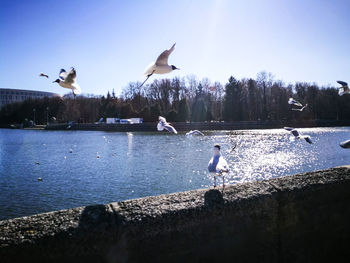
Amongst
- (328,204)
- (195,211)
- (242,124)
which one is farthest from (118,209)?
(242,124)

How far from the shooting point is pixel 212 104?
85438 mm

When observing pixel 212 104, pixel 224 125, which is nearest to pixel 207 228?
pixel 224 125

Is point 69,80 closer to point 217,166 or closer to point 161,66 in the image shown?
point 161,66

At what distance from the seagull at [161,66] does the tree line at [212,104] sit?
167 feet

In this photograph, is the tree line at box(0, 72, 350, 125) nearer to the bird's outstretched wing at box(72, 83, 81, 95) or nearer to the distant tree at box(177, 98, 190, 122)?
the distant tree at box(177, 98, 190, 122)

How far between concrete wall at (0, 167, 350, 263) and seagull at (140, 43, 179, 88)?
172 centimetres

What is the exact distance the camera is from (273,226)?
241cm

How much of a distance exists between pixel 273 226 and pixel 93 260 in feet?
4.93

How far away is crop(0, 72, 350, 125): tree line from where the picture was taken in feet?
217

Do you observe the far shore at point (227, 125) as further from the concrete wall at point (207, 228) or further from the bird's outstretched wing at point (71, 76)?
the concrete wall at point (207, 228)

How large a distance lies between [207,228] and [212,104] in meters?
84.6

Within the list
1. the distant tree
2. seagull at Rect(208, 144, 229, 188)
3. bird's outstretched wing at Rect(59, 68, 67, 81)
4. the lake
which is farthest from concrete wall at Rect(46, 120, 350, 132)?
bird's outstretched wing at Rect(59, 68, 67, 81)

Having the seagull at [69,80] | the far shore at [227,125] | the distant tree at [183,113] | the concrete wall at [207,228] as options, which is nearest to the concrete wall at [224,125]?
the far shore at [227,125]

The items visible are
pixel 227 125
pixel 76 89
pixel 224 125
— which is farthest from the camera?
pixel 227 125
